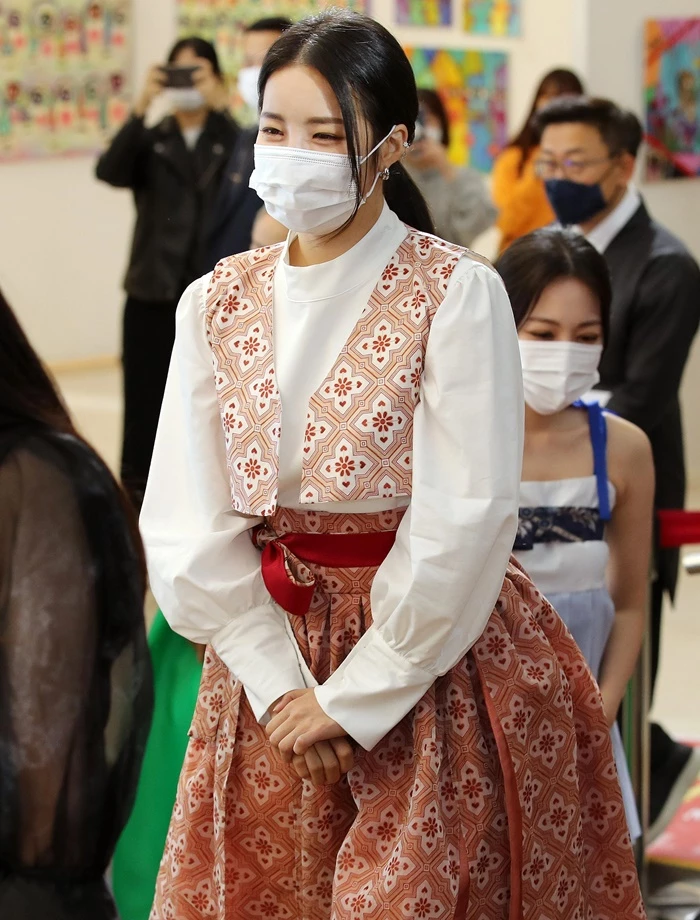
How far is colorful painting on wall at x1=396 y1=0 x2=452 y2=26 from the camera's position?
7.41 meters

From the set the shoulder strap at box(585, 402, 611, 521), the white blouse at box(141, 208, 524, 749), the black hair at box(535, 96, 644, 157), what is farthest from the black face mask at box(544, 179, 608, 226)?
the white blouse at box(141, 208, 524, 749)

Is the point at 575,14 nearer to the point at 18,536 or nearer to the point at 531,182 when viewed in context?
the point at 531,182

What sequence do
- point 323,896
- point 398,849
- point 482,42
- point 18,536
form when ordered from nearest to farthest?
1. point 18,536
2. point 398,849
3. point 323,896
4. point 482,42

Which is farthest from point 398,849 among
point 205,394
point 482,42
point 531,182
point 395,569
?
point 482,42

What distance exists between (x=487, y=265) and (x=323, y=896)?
741 millimetres

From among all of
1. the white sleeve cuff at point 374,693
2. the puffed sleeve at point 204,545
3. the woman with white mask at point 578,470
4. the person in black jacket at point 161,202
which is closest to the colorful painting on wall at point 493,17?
the person in black jacket at point 161,202

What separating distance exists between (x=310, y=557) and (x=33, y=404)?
0.41 meters

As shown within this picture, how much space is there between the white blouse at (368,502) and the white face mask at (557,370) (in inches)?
20.5

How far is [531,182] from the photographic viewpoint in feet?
15.1

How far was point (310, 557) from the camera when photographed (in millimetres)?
1650

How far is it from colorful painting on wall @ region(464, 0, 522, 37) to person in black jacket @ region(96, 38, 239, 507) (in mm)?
3184

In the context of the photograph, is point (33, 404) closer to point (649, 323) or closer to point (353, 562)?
point (353, 562)

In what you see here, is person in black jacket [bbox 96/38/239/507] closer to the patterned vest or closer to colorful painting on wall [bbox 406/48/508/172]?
the patterned vest

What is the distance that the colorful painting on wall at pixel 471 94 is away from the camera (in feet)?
24.3
